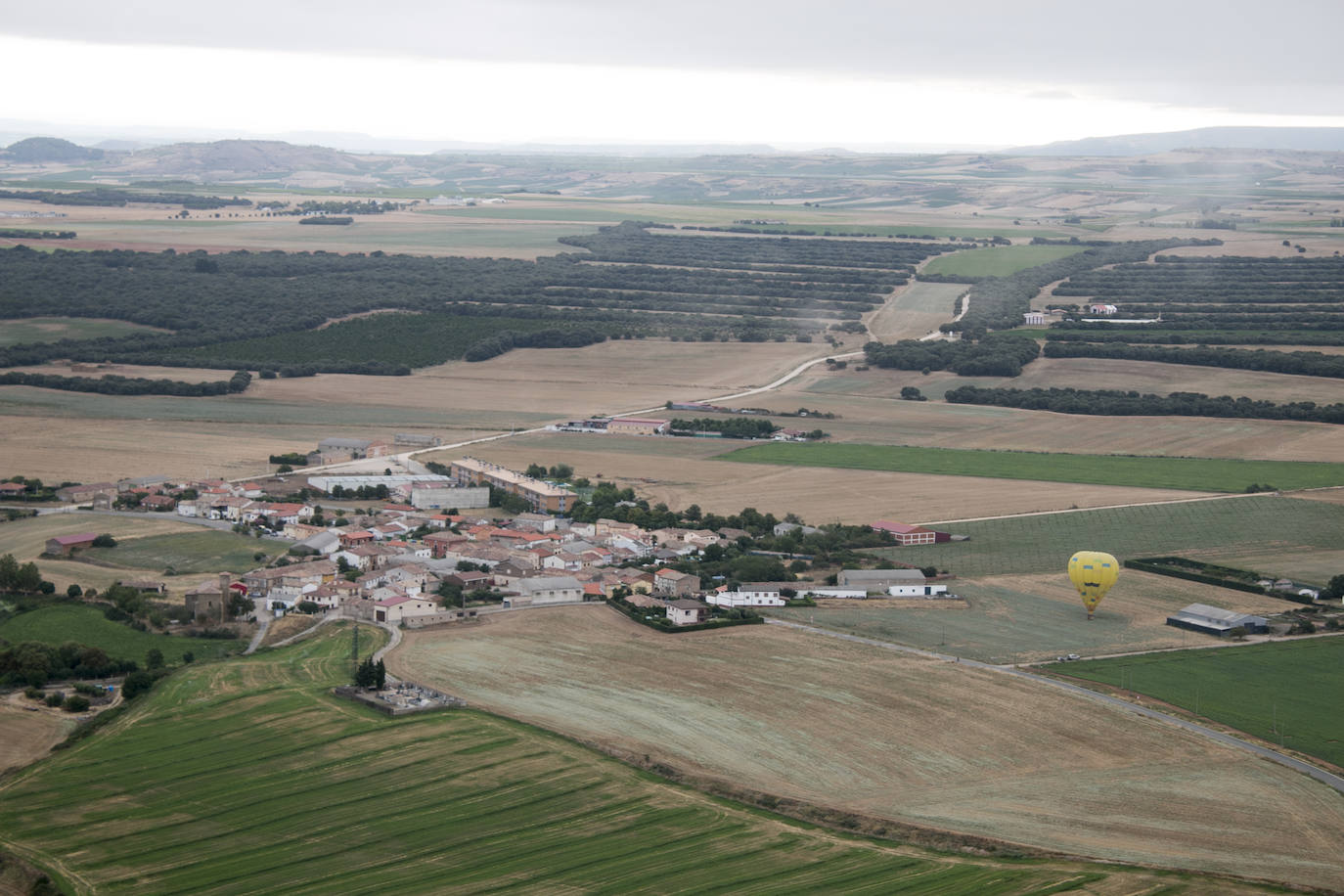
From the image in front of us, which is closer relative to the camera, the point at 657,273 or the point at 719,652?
the point at 719,652

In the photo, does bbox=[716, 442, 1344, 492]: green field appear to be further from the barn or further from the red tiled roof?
the red tiled roof

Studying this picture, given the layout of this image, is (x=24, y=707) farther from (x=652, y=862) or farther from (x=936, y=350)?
(x=936, y=350)

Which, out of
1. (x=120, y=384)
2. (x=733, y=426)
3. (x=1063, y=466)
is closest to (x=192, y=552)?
(x=733, y=426)

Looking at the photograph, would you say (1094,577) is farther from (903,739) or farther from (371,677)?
(371,677)

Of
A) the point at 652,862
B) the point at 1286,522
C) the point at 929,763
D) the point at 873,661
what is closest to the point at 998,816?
the point at 929,763

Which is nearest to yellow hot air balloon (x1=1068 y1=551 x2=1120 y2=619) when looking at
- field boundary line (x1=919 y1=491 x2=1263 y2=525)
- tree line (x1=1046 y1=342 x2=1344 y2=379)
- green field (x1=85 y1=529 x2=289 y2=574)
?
field boundary line (x1=919 y1=491 x2=1263 y2=525)
